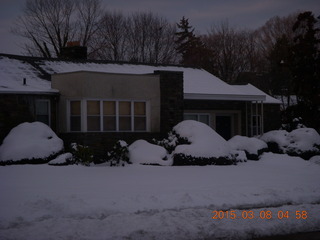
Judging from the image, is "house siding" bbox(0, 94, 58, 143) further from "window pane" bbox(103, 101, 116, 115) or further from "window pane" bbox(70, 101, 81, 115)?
"window pane" bbox(103, 101, 116, 115)

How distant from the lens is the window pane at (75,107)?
20281mm

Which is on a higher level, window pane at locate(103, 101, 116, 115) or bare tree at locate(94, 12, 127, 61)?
bare tree at locate(94, 12, 127, 61)

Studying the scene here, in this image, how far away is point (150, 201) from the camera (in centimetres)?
1126

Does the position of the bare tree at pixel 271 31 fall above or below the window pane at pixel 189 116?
above

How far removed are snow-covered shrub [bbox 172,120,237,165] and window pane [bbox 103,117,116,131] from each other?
9.50ft

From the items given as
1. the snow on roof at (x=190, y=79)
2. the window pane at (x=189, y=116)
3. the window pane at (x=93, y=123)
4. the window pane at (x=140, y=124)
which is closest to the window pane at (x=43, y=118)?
the window pane at (x=93, y=123)

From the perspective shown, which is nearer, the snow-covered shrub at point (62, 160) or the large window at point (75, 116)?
the snow-covered shrub at point (62, 160)

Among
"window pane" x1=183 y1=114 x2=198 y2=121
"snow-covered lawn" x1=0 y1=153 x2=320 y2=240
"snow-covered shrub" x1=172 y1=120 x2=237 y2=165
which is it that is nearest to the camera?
"snow-covered lawn" x1=0 y1=153 x2=320 y2=240

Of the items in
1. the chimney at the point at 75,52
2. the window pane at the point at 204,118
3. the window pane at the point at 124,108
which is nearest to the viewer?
the window pane at the point at 124,108

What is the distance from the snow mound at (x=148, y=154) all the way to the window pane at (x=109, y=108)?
2215mm

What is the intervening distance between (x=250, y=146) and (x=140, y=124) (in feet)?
16.3

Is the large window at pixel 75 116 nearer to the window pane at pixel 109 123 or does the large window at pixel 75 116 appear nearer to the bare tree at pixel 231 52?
the window pane at pixel 109 123

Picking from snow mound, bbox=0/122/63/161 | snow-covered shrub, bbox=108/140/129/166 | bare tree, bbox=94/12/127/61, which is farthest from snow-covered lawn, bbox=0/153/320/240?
bare tree, bbox=94/12/127/61

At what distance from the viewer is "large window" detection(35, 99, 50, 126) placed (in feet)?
67.2
